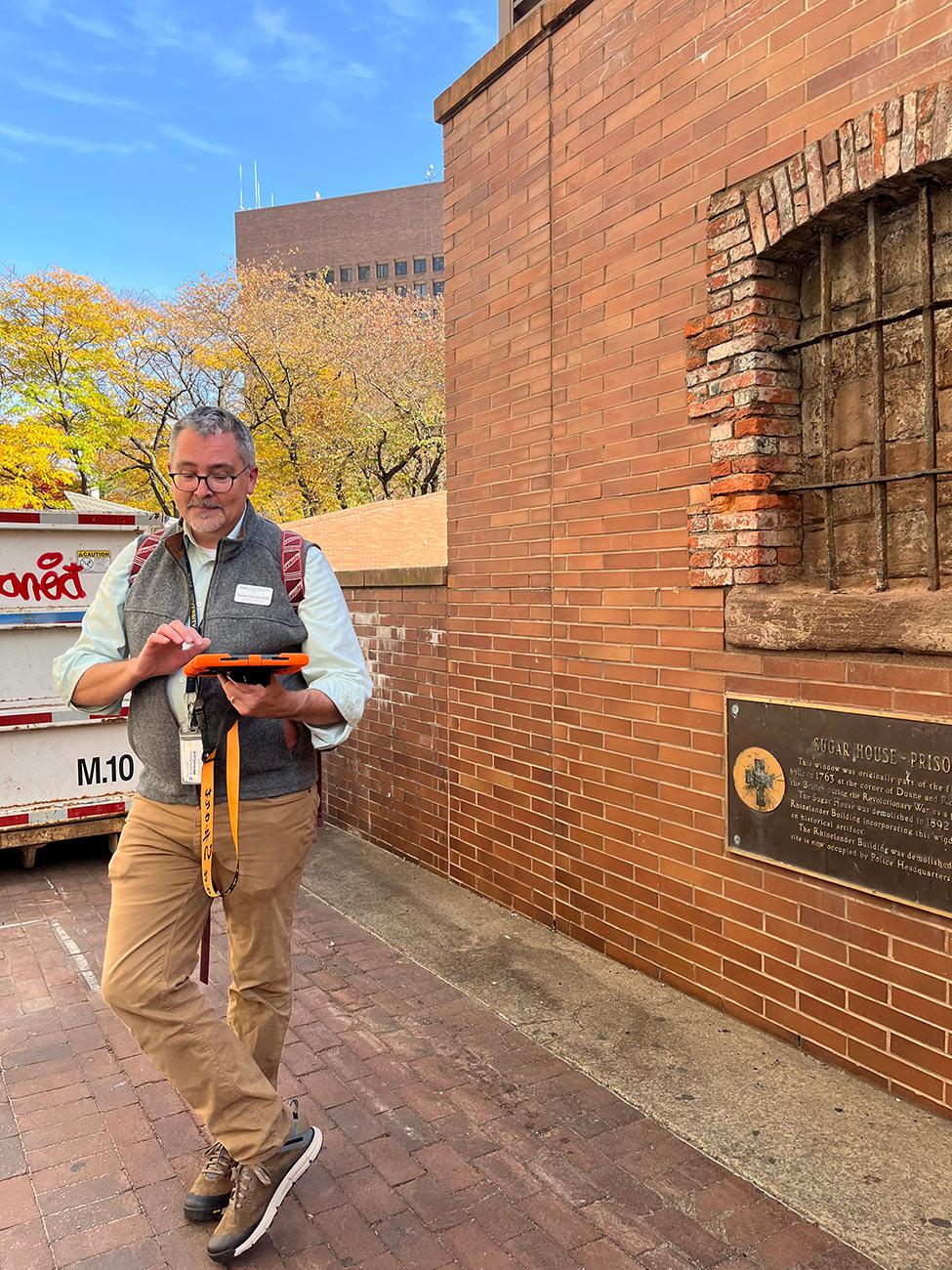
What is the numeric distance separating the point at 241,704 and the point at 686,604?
214 cm

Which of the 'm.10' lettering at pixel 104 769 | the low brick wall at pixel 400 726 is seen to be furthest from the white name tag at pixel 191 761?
the 'm.10' lettering at pixel 104 769

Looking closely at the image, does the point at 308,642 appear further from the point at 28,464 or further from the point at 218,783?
the point at 28,464

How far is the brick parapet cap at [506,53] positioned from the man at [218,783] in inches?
125

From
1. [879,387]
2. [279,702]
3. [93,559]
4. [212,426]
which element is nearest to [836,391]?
[879,387]

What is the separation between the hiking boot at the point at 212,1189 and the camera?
260 cm

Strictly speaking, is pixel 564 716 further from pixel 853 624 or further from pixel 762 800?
pixel 853 624

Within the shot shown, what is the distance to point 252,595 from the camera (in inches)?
100

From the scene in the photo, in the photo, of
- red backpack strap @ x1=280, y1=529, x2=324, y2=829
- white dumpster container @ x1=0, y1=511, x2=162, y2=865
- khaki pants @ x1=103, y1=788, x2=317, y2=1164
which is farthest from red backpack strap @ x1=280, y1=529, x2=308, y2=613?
white dumpster container @ x1=0, y1=511, x2=162, y2=865

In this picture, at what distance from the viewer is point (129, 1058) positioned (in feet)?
11.7

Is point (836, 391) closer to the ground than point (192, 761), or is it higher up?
higher up

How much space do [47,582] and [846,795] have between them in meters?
5.09

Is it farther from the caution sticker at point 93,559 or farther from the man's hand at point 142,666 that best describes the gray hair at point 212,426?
the caution sticker at point 93,559

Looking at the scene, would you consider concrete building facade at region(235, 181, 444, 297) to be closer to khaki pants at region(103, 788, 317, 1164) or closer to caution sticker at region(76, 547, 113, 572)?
caution sticker at region(76, 547, 113, 572)

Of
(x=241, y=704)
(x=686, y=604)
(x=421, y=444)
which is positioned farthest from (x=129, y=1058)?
(x=421, y=444)
